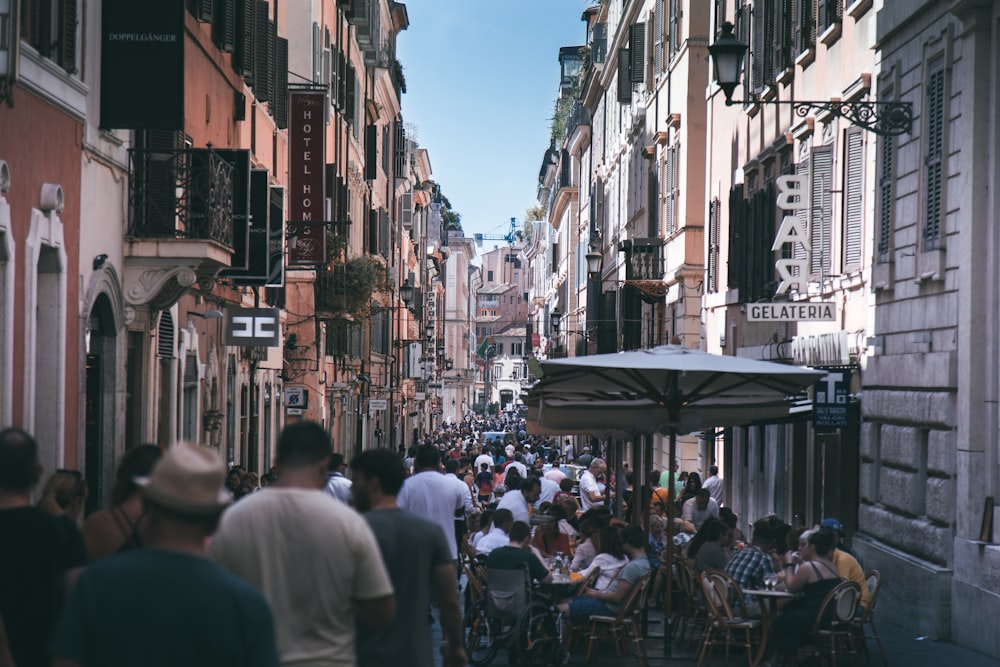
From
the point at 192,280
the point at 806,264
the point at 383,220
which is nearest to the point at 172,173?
the point at 192,280

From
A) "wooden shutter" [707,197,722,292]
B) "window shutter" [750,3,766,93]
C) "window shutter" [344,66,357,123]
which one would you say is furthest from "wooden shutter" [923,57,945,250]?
"window shutter" [344,66,357,123]

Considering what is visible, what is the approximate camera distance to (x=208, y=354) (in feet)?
75.6

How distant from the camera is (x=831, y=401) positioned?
18500mm

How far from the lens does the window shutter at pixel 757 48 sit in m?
25.9

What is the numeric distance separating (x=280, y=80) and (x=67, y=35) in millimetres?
13760

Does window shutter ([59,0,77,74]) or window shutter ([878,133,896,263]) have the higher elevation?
window shutter ([59,0,77,74])

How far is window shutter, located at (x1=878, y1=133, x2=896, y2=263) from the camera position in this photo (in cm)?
1812

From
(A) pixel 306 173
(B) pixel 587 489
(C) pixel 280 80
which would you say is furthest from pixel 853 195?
(A) pixel 306 173

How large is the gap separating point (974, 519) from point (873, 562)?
11.6 ft

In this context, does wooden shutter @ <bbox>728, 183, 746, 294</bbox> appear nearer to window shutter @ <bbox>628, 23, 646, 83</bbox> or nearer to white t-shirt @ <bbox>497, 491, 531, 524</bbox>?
white t-shirt @ <bbox>497, 491, 531, 524</bbox>

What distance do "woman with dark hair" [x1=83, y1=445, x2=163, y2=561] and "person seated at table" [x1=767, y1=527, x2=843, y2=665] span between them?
7248 mm

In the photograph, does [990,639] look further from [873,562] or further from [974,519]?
[873,562]

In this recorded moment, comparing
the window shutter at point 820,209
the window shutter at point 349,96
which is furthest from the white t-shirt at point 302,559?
the window shutter at point 349,96

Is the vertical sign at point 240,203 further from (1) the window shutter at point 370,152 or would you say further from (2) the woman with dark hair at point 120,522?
(1) the window shutter at point 370,152
